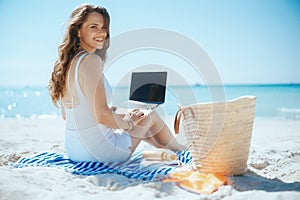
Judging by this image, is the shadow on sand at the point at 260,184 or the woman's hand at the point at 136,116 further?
the woman's hand at the point at 136,116

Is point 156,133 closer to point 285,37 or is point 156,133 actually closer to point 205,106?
point 205,106

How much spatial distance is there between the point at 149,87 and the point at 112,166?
0.70 m

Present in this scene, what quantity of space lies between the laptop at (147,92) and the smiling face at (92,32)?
0.50 meters

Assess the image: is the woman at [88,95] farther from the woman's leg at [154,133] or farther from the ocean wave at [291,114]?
the ocean wave at [291,114]

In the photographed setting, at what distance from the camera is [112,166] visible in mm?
2021

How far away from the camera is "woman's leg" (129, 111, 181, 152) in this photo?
7.24 feet

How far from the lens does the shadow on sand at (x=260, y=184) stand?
5.19 ft

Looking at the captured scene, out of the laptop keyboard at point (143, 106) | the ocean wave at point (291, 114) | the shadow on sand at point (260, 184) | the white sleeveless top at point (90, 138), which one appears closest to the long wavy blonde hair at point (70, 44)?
the white sleeveless top at point (90, 138)

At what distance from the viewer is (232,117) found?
175 centimetres

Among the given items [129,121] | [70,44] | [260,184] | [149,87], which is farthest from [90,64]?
[260,184]

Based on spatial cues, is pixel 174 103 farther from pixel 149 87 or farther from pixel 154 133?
pixel 149 87

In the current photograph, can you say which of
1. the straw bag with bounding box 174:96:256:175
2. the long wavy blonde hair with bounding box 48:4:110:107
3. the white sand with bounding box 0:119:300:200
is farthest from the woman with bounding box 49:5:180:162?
the straw bag with bounding box 174:96:256:175

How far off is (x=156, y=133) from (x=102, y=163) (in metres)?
0.58

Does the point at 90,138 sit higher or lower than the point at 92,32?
lower
